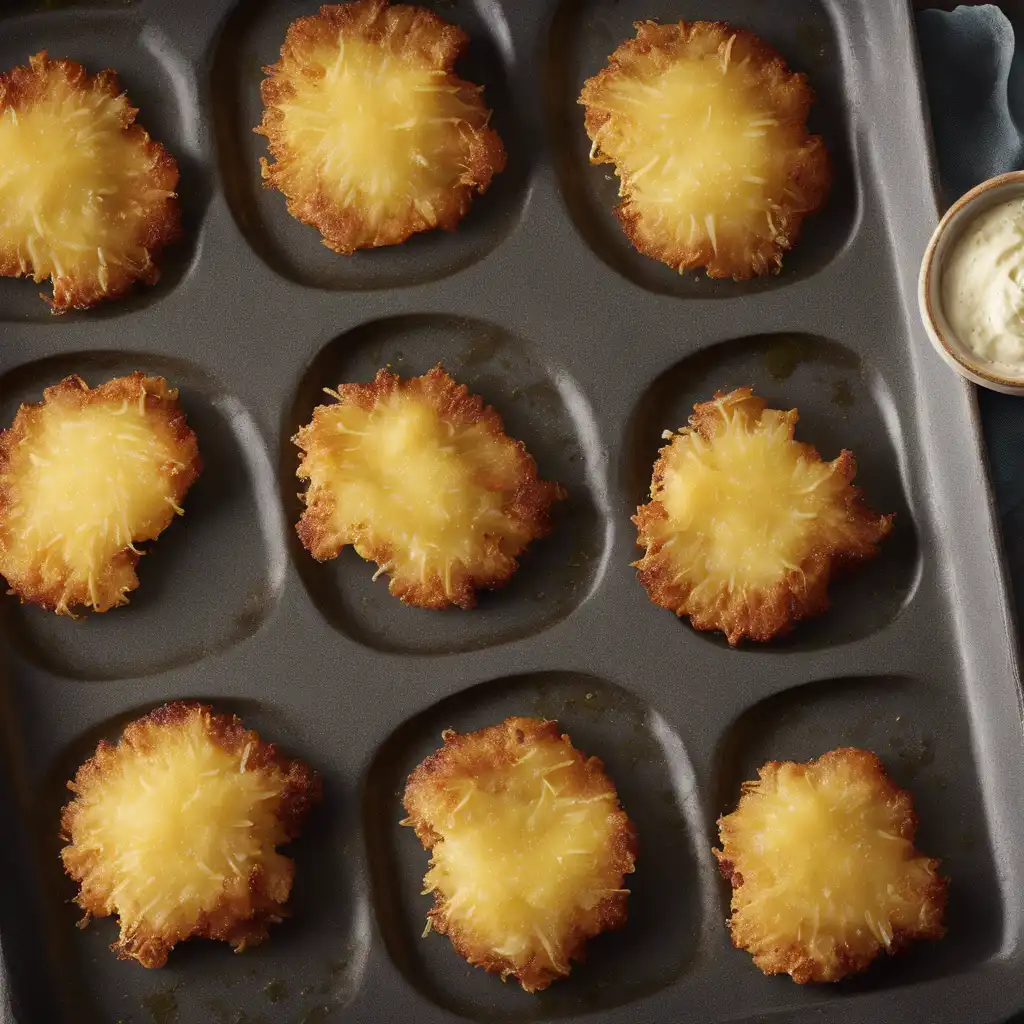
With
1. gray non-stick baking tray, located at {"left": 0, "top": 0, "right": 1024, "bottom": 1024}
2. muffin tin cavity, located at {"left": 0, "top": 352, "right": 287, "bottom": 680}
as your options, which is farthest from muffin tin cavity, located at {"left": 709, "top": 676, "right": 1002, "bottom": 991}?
muffin tin cavity, located at {"left": 0, "top": 352, "right": 287, "bottom": 680}

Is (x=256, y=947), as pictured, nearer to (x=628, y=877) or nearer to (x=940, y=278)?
(x=628, y=877)

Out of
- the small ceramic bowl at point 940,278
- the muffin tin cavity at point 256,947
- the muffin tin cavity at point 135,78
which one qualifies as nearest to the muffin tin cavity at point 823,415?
the small ceramic bowl at point 940,278

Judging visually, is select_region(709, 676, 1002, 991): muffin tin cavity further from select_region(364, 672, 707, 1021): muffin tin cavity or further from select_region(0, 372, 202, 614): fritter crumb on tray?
select_region(0, 372, 202, 614): fritter crumb on tray

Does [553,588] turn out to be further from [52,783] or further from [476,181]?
[52,783]

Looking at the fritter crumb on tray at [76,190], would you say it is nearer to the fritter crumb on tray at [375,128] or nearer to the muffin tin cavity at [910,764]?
the fritter crumb on tray at [375,128]

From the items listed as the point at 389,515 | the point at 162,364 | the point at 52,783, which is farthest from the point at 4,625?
the point at 389,515

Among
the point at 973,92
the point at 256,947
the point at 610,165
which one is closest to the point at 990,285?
the point at 973,92
